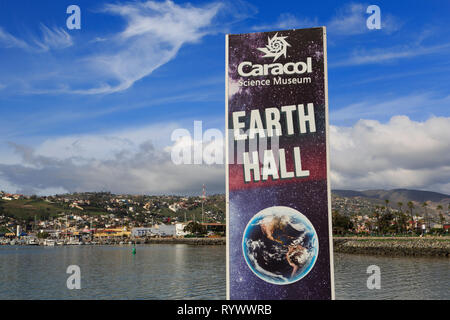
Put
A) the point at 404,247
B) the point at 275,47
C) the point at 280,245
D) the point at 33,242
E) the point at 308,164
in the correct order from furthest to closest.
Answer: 1. the point at 33,242
2. the point at 404,247
3. the point at 275,47
4. the point at 280,245
5. the point at 308,164

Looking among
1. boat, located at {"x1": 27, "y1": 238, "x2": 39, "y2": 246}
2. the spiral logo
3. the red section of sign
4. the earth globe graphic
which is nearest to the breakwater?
the earth globe graphic

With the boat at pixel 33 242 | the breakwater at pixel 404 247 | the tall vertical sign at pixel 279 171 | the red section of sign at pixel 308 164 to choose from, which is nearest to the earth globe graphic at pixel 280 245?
the tall vertical sign at pixel 279 171

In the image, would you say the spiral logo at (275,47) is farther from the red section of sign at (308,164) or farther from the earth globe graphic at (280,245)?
the earth globe graphic at (280,245)

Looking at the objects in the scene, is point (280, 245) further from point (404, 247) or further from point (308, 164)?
point (404, 247)

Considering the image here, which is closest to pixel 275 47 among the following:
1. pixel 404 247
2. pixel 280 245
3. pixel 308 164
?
pixel 308 164
